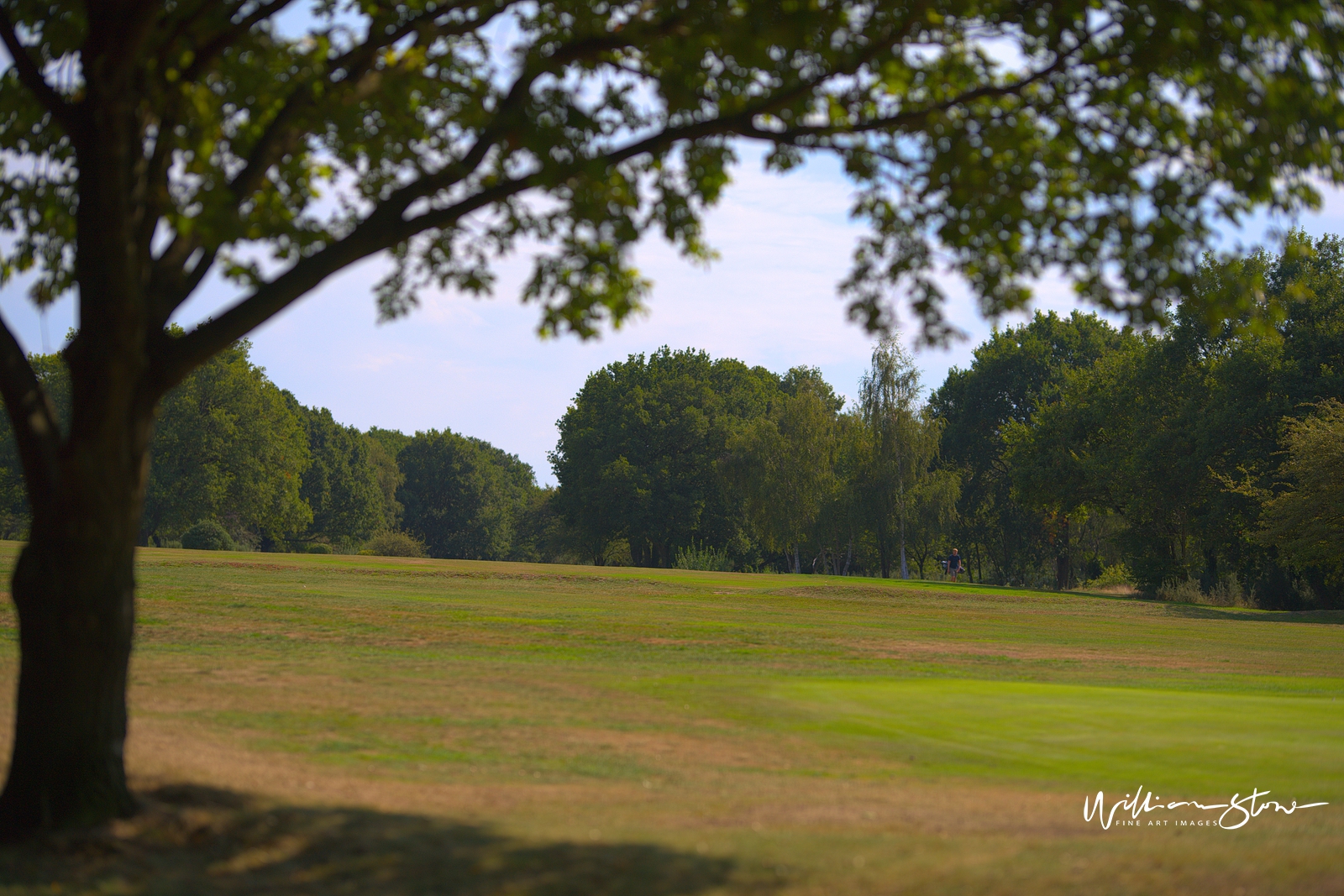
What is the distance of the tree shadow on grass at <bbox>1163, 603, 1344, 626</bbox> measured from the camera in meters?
38.3

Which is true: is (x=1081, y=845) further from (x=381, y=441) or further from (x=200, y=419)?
(x=381, y=441)

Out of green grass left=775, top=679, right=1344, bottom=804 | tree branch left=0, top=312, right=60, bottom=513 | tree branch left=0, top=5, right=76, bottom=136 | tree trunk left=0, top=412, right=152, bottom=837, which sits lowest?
green grass left=775, top=679, right=1344, bottom=804

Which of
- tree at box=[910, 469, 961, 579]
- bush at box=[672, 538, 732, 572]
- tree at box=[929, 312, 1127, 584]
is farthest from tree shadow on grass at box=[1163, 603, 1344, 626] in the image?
tree at box=[929, 312, 1127, 584]

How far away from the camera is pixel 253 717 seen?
36.4 feet

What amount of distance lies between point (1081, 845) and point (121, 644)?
6008 millimetres

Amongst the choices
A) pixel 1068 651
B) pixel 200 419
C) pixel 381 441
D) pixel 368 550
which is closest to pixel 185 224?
pixel 1068 651

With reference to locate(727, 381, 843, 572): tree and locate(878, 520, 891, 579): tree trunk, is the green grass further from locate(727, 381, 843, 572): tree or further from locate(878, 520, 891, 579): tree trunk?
locate(727, 381, 843, 572): tree

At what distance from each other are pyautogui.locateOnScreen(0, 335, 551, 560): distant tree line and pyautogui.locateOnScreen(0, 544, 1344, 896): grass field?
38601 mm

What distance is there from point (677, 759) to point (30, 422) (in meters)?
6.15

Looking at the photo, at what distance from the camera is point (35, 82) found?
268 inches

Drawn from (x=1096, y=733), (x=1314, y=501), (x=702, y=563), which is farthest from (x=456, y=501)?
(x=1096, y=733)

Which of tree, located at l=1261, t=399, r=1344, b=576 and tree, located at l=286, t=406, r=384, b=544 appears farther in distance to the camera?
tree, located at l=286, t=406, r=384, b=544

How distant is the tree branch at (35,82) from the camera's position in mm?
6676

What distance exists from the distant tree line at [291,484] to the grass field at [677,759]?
38.6 meters
